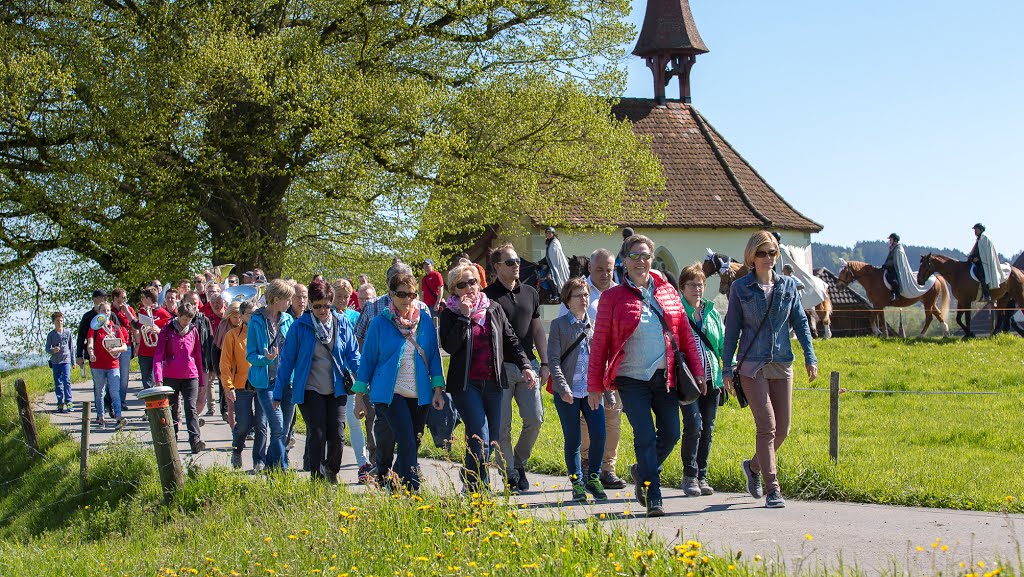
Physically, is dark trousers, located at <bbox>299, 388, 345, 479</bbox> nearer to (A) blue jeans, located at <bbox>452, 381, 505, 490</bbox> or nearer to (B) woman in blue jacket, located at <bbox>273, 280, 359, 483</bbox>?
(B) woman in blue jacket, located at <bbox>273, 280, 359, 483</bbox>

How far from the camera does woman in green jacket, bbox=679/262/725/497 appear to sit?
9.19 meters

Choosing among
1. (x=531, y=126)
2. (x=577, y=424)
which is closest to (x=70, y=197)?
(x=531, y=126)

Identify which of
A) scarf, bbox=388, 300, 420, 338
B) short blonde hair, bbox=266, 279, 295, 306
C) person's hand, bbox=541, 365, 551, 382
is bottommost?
person's hand, bbox=541, 365, 551, 382

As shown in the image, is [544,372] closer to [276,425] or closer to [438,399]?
[438,399]

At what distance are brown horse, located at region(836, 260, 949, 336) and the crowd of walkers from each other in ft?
61.9

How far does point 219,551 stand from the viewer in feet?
26.4

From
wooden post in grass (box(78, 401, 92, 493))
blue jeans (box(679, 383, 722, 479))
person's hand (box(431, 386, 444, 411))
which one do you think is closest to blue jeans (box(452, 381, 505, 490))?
person's hand (box(431, 386, 444, 411))

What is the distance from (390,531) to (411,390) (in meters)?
1.41

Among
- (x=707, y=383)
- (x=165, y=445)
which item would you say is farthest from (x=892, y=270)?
(x=165, y=445)

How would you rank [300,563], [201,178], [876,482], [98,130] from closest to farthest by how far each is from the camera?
[300,563]
[876,482]
[98,130]
[201,178]

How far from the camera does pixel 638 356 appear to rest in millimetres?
7996

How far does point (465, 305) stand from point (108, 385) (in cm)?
904

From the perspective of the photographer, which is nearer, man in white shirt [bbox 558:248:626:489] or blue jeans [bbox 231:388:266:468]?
man in white shirt [bbox 558:248:626:489]

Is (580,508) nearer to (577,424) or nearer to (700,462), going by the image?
(577,424)
